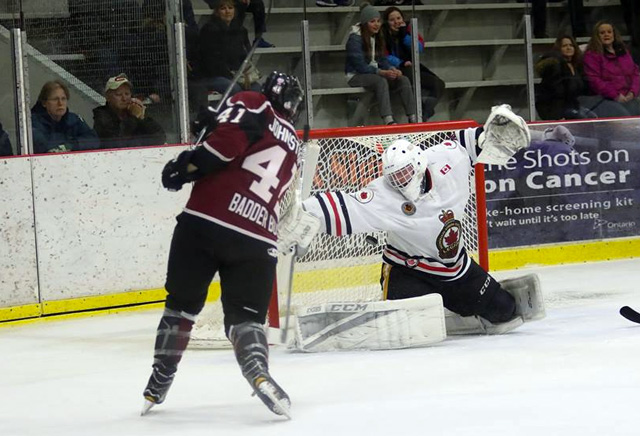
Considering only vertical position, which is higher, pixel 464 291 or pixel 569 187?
pixel 569 187

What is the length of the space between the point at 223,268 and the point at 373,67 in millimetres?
4200

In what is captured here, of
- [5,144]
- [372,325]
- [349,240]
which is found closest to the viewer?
[372,325]

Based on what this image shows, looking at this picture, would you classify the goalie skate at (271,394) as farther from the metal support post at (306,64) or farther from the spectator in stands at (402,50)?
the spectator in stands at (402,50)

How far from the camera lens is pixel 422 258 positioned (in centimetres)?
506

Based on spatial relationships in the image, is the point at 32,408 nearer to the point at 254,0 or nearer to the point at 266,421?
the point at 266,421

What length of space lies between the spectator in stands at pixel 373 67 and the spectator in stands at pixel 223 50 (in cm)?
76

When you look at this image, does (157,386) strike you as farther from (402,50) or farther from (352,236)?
(402,50)

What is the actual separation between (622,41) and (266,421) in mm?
5481

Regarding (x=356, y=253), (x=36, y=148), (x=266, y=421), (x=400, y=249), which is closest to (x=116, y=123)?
(x=36, y=148)

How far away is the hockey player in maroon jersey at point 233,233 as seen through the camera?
3580 millimetres

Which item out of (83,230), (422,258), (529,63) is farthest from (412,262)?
(529,63)

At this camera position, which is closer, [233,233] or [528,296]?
[233,233]

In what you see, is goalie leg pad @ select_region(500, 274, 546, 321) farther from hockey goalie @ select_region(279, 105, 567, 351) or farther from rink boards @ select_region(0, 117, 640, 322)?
rink boards @ select_region(0, 117, 640, 322)

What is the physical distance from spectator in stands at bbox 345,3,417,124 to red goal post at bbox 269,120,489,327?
1.76 m
